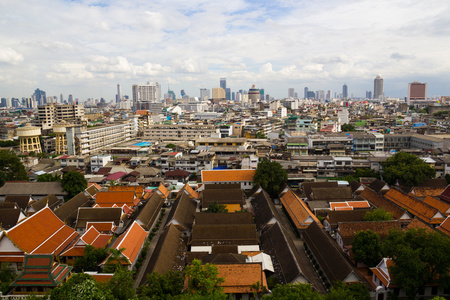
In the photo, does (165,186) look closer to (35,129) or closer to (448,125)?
(35,129)

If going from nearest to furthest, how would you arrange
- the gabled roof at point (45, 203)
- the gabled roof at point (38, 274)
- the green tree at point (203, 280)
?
the green tree at point (203, 280)
the gabled roof at point (38, 274)
the gabled roof at point (45, 203)

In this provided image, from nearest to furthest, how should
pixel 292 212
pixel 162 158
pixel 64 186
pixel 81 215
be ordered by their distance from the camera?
pixel 81 215
pixel 292 212
pixel 64 186
pixel 162 158

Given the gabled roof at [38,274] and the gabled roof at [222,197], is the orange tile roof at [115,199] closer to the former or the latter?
the gabled roof at [222,197]

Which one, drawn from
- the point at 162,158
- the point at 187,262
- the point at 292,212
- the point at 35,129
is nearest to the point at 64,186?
the point at 162,158

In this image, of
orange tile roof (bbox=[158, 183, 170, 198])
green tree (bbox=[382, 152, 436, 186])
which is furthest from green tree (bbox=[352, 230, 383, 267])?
orange tile roof (bbox=[158, 183, 170, 198])

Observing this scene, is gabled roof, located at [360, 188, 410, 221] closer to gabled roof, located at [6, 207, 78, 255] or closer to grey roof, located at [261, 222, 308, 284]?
grey roof, located at [261, 222, 308, 284]

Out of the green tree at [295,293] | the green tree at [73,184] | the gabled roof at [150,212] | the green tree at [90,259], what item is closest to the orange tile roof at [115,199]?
the gabled roof at [150,212]
